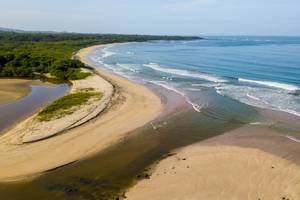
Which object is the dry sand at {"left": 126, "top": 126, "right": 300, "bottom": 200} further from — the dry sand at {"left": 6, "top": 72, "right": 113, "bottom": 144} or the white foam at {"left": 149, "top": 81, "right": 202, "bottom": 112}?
the dry sand at {"left": 6, "top": 72, "right": 113, "bottom": 144}

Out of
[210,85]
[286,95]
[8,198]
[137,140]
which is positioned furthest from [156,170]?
[210,85]

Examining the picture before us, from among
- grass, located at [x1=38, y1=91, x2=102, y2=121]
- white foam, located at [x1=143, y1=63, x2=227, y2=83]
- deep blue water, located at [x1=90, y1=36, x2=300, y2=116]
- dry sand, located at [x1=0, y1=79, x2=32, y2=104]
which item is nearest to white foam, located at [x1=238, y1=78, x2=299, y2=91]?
deep blue water, located at [x1=90, y1=36, x2=300, y2=116]

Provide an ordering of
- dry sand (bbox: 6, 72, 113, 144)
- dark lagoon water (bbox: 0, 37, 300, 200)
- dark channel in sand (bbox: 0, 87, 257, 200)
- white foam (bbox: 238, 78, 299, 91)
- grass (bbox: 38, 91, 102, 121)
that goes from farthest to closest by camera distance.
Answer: white foam (bbox: 238, 78, 299, 91) → grass (bbox: 38, 91, 102, 121) → dry sand (bbox: 6, 72, 113, 144) → dark lagoon water (bbox: 0, 37, 300, 200) → dark channel in sand (bbox: 0, 87, 257, 200)

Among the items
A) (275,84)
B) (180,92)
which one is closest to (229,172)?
(180,92)

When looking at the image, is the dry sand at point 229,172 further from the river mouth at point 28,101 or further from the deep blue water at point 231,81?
the river mouth at point 28,101

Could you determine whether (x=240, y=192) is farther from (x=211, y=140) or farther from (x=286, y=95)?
(x=286, y=95)

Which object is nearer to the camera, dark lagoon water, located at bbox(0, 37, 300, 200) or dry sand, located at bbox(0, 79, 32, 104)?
dark lagoon water, located at bbox(0, 37, 300, 200)

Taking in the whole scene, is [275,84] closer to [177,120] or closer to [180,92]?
[180,92]

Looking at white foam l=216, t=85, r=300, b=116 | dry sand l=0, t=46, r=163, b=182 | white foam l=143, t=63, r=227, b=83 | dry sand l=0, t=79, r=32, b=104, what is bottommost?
dry sand l=0, t=79, r=32, b=104
